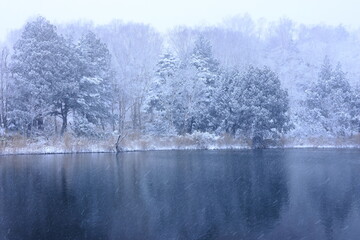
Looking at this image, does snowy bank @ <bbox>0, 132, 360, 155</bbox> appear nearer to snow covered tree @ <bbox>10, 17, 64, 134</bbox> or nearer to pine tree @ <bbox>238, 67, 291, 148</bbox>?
pine tree @ <bbox>238, 67, 291, 148</bbox>

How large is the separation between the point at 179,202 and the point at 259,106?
26.3 meters

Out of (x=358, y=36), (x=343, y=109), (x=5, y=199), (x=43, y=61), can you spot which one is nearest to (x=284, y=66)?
(x=358, y=36)

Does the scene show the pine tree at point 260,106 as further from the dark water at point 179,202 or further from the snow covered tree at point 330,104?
the dark water at point 179,202

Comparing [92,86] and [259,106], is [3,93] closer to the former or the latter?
[92,86]

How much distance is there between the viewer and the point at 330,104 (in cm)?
4206

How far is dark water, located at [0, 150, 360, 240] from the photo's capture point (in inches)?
398

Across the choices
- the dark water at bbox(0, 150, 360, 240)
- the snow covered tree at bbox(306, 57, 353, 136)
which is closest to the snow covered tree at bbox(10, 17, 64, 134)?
the dark water at bbox(0, 150, 360, 240)

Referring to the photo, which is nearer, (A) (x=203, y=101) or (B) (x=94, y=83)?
(B) (x=94, y=83)

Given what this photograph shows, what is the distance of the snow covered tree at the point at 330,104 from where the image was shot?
41.0 metres

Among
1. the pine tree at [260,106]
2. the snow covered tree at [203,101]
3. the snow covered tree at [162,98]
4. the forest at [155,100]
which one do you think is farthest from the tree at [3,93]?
the pine tree at [260,106]

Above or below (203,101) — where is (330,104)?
below

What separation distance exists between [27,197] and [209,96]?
29239 mm

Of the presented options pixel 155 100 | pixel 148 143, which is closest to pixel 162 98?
pixel 155 100

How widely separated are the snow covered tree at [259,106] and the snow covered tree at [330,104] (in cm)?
500
